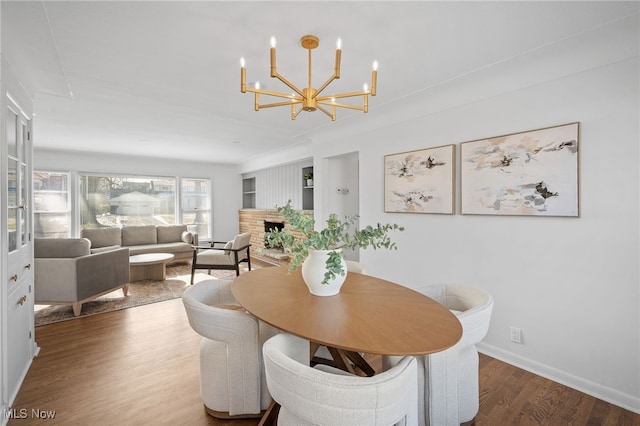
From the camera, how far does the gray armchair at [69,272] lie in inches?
129

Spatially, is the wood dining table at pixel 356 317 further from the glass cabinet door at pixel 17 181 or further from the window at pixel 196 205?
the window at pixel 196 205

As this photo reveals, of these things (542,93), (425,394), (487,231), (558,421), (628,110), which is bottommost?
(558,421)

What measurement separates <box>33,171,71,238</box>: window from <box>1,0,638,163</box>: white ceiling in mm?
3266

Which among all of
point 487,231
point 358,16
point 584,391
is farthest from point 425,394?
point 358,16

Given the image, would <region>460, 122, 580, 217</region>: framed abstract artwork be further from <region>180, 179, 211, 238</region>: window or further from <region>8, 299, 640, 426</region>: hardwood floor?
<region>180, 179, 211, 238</region>: window

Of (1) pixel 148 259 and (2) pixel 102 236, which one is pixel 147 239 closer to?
(2) pixel 102 236

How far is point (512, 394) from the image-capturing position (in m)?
2.01

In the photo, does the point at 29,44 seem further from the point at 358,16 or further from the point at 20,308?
the point at 358,16

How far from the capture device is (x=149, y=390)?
2053 mm

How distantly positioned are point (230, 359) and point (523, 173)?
246cm

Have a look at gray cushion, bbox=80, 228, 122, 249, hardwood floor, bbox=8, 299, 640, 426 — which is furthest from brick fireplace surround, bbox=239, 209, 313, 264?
hardwood floor, bbox=8, 299, 640, 426

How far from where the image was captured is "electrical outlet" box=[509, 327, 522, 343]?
92.8 inches

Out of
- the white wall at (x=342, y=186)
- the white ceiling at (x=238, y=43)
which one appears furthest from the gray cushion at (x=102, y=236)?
the white wall at (x=342, y=186)

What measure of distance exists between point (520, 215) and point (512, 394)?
129 centimetres
